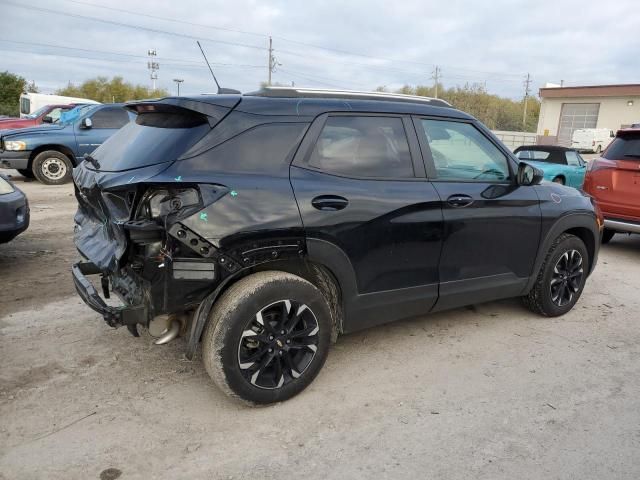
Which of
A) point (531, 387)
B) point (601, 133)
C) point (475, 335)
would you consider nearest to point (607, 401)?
point (531, 387)

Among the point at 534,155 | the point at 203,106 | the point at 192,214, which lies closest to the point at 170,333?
the point at 192,214

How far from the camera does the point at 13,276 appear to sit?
17.5 feet

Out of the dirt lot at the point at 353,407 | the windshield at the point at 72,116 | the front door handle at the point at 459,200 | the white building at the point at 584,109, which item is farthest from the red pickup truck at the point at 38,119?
the white building at the point at 584,109

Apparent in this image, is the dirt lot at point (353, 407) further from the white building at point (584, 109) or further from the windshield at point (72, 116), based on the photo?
the white building at point (584, 109)

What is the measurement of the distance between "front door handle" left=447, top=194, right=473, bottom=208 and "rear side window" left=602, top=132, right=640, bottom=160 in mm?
4500

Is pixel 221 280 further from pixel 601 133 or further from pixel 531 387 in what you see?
pixel 601 133

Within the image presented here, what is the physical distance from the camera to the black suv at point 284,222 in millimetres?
2814

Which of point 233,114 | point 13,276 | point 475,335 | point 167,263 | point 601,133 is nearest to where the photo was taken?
point 167,263

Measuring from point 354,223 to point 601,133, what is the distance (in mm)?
38971

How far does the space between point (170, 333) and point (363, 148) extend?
1.68m

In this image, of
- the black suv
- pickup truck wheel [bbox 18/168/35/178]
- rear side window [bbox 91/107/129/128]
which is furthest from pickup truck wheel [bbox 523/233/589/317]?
pickup truck wheel [bbox 18/168/35/178]

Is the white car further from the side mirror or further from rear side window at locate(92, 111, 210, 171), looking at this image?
rear side window at locate(92, 111, 210, 171)

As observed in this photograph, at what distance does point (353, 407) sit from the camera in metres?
3.18

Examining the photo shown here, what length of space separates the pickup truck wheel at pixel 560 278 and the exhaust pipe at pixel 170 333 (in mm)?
3042
